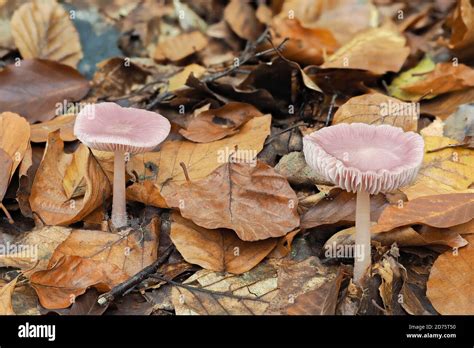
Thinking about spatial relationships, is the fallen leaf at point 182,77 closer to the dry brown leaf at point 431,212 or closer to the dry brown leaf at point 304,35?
the dry brown leaf at point 304,35

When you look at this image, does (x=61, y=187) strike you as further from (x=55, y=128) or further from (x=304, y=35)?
(x=304, y=35)

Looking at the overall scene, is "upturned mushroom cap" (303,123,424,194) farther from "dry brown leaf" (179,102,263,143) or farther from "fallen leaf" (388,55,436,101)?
"fallen leaf" (388,55,436,101)

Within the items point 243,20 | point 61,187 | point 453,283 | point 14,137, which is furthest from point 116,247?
point 243,20

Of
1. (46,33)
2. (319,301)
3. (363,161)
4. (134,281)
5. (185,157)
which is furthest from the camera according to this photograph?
(46,33)

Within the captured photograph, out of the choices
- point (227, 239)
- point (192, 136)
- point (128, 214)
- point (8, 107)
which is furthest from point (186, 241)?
point (8, 107)

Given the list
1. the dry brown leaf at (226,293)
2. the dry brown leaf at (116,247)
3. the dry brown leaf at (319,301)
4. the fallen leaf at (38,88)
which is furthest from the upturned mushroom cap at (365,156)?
the fallen leaf at (38,88)

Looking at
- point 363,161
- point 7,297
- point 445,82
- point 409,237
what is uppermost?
point 363,161

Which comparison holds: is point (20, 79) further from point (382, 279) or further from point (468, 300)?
point (468, 300)
